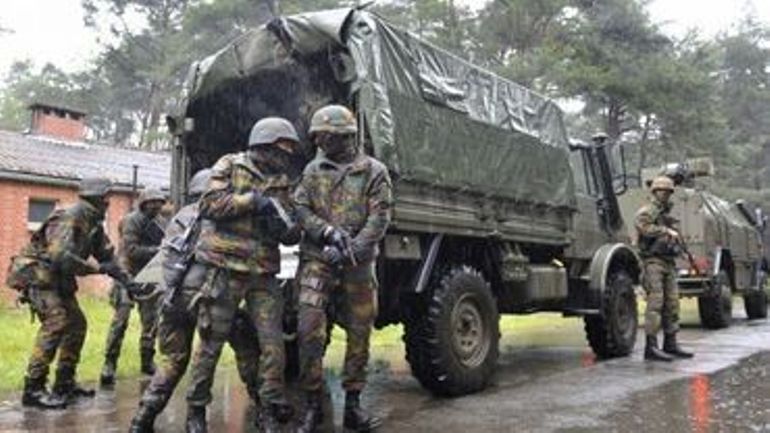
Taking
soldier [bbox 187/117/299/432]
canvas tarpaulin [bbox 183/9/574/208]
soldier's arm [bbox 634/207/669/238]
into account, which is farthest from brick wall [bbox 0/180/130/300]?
soldier [bbox 187/117/299/432]

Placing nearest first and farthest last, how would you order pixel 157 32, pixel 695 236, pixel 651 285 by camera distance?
pixel 651 285 → pixel 695 236 → pixel 157 32

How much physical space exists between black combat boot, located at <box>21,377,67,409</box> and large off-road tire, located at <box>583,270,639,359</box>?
531 centimetres

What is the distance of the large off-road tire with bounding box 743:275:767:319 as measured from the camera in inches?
614

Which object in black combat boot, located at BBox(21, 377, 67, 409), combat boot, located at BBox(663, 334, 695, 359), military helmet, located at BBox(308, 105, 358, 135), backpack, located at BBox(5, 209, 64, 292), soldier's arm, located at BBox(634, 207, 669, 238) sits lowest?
black combat boot, located at BBox(21, 377, 67, 409)

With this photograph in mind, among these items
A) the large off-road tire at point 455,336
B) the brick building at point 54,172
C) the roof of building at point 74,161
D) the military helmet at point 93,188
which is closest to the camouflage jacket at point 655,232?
the large off-road tire at point 455,336

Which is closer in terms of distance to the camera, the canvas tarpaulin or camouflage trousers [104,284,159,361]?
the canvas tarpaulin

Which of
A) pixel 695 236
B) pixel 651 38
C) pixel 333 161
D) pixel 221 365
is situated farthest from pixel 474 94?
pixel 651 38

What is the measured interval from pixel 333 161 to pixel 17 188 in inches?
619

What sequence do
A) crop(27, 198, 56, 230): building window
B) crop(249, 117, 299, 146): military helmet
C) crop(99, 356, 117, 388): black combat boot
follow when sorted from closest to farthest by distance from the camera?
1. crop(249, 117, 299, 146): military helmet
2. crop(99, 356, 117, 388): black combat boot
3. crop(27, 198, 56, 230): building window

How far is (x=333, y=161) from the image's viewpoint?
5699 mm

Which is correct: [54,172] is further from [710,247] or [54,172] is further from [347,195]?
[347,195]

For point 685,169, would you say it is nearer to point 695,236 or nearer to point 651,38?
point 695,236

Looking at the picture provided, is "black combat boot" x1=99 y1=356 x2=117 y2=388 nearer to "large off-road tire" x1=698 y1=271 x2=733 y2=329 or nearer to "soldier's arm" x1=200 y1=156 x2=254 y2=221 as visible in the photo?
"soldier's arm" x1=200 y1=156 x2=254 y2=221

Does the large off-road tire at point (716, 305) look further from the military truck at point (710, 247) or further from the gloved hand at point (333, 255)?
the gloved hand at point (333, 255)
